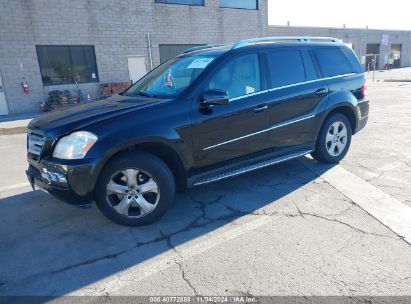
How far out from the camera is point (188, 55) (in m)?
4.43

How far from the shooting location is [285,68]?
14.3 feet

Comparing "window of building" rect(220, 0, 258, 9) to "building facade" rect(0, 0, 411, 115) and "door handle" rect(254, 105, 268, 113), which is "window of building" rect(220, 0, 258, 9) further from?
"door handle" rect(254, 105, 268, 113)

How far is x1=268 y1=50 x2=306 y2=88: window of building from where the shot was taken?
4.22 m

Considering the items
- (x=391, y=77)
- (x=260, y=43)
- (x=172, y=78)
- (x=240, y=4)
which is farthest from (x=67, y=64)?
(x=391, y=77)

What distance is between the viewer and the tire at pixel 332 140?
4918 millimetres

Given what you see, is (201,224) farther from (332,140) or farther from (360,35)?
(360,35)

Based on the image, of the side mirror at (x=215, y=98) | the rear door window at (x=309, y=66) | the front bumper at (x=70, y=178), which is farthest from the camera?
the rear door window at (x=309, y=66)

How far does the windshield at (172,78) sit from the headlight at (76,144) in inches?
42.4

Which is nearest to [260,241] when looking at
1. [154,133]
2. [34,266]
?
[154,133]

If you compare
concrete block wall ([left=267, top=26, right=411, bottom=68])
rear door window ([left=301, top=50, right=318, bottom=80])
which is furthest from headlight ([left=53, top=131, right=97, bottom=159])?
concrete block wall ([left=267, top=26, right=411, bottom=68])

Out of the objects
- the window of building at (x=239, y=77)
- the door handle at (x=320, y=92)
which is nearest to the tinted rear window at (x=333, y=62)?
the door handle at (x=320, y=92)

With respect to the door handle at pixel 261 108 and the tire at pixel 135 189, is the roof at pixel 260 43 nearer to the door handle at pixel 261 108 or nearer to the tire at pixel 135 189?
the door handle at pixel 261 108

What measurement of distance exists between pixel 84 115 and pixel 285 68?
2.75 m

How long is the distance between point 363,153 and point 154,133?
14.1 feet
